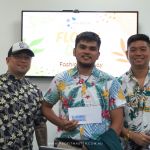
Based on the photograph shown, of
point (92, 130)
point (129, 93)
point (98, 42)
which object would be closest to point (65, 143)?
point (92, 130)

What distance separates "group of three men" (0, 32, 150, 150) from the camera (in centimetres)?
130

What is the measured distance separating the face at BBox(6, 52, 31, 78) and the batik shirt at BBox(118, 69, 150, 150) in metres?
0.87

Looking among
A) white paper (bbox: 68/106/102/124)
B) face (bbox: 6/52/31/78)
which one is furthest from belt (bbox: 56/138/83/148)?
face (bbox: 6/52/31/78)

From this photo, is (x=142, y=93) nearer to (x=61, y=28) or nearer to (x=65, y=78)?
(x=65, y=78)

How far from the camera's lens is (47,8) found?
269cm

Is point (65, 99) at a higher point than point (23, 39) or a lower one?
lower

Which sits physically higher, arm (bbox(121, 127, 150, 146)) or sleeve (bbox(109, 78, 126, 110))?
sleeve (bbox(109, 78, 126, 110))

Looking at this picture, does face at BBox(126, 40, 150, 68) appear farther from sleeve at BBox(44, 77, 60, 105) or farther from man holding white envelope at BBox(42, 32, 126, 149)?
sleeve at BBox(44, 77, 60, 105)

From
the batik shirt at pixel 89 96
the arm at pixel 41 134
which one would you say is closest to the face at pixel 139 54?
the batik shirt at pixel 89 96

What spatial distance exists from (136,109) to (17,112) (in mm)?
947

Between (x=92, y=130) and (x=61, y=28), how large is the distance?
5.58 feet

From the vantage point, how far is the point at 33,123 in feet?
5.43

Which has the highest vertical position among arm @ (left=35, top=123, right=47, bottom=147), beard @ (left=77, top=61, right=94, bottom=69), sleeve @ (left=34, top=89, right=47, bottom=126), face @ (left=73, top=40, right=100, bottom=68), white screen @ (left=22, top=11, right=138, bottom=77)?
white screen @ (left=22, top=11, right=138, bottom=77)

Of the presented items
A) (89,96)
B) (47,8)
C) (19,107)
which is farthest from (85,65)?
(47,8)
